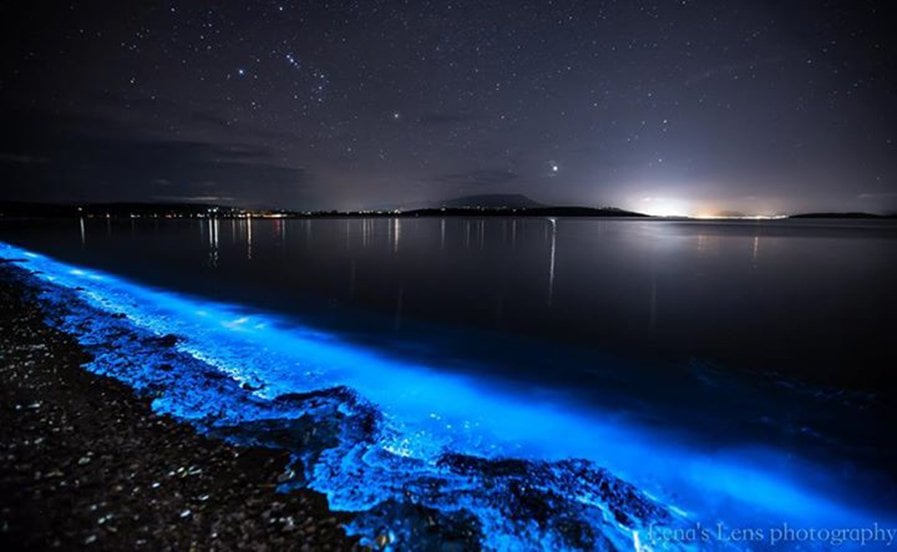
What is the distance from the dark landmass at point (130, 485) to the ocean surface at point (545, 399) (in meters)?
0.33

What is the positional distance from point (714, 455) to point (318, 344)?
791cm

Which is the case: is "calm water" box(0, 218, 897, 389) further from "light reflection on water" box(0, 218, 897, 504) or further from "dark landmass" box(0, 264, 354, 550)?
"dark landmass" box(0, 264, 354, 550)

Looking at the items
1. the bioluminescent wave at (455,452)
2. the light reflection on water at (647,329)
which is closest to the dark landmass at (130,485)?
the bioluminescent wave at (455,452)

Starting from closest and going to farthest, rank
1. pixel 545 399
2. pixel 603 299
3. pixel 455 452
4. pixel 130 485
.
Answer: pixel 130 485, pixel 455 452, pixel 545 399, pixel 603 299

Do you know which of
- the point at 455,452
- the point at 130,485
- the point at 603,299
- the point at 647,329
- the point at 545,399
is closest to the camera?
the point at 130,485

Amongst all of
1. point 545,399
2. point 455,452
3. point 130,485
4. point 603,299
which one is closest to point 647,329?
point 603,299

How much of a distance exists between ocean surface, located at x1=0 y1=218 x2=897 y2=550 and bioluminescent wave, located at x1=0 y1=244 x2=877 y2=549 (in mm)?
29

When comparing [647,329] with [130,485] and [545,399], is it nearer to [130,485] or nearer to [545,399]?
[545,399]

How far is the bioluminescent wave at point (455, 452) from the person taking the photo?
402cm

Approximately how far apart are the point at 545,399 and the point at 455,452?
2750 millimetres

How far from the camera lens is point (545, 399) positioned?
7.68 meters

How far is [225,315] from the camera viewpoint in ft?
41.2

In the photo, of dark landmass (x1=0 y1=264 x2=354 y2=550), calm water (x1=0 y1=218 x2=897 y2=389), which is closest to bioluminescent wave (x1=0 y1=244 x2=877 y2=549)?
dark landmass (x1=0 y1=264 x2=354 y2=550)

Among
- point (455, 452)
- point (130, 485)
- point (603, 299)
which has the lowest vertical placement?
point (455, 452)
